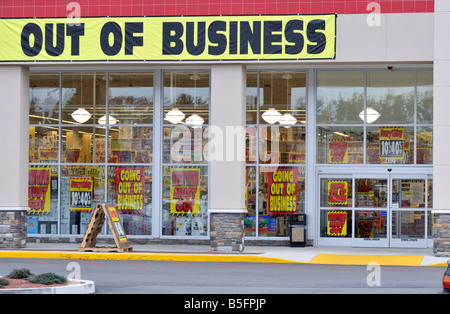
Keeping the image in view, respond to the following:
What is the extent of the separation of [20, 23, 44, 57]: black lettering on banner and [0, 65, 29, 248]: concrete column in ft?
1.83

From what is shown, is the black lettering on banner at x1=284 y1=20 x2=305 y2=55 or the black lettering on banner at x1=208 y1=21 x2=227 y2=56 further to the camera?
the black lettering on banner at x1=208 y1=21 x2=227 y2=56

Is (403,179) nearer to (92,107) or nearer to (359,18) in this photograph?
(359,18)

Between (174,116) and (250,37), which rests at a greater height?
(250,37)

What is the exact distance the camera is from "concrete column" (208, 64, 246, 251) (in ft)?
69.8

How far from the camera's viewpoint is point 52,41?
22.2 meters

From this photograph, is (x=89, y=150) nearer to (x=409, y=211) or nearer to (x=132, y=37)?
(x=132, y=37)

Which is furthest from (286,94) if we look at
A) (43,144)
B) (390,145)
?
(43,144)

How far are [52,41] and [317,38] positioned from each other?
7.62 meters

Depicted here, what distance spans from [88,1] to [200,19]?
3.38 meters

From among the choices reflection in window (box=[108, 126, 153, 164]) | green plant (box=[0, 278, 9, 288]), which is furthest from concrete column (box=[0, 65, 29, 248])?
green plant (box=[0, 278, 9, 288])

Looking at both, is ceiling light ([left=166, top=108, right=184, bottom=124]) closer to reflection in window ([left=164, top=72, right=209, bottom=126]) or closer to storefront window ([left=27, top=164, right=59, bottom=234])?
reflection in window ([left=164, top=72, right=209, bottom=126])

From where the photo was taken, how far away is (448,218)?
794 inches

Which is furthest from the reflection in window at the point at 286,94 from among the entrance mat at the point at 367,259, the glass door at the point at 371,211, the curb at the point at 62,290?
the curb at the point at 62,290

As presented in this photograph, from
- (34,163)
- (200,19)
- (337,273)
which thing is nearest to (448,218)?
(337,273)
